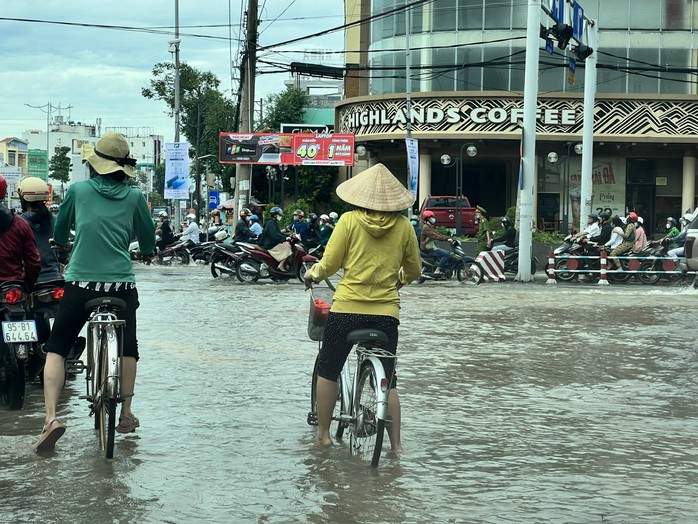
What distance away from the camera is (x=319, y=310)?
7.01 metres

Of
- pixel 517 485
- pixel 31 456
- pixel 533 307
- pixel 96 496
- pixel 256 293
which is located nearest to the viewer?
pixel 96 496

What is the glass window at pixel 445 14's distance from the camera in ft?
152

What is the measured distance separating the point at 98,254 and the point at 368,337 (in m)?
1.67

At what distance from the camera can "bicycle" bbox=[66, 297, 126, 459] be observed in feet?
20.8

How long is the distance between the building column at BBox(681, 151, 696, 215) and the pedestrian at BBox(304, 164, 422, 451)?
42252 millimetres

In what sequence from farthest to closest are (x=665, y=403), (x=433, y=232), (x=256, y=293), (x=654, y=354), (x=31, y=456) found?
(x=433, y=232) < (x=256, y=293) < (x=654, y=354) < (x=665, y=403) < (x=31, y=456)

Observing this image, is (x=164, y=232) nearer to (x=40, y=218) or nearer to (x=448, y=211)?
(x=40, y=218)

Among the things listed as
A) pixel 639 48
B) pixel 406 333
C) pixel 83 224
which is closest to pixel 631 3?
pixel 639 48

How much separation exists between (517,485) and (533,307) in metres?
12.3

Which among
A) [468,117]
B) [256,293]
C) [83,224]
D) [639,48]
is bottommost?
[256,293]

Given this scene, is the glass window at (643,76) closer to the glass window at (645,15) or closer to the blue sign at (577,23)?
the glass window at (645,15)

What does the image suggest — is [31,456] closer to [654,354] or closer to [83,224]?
[83,224]

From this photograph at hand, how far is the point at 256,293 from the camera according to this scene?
68.1 ft

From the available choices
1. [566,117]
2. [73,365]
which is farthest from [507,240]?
[73,365]
